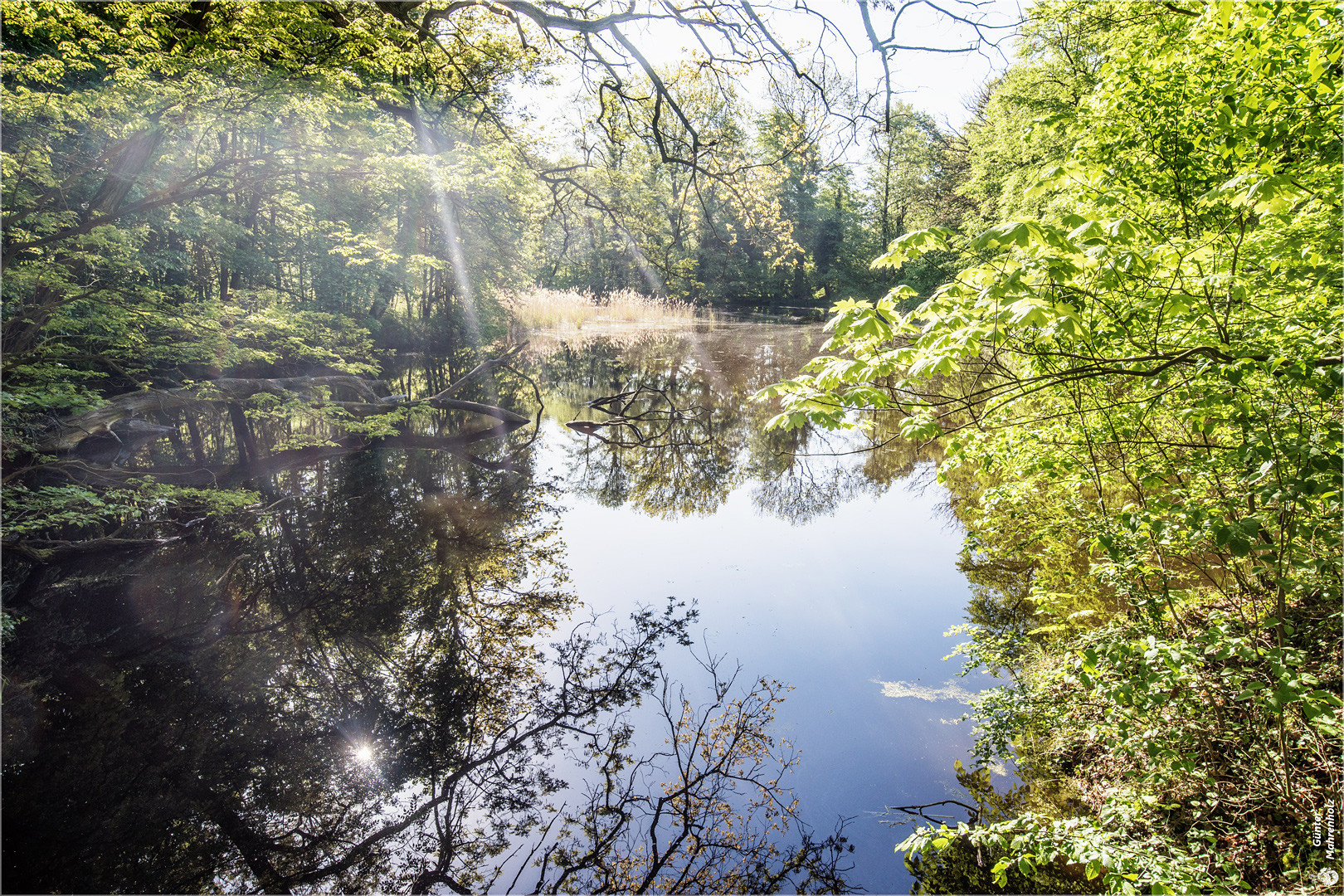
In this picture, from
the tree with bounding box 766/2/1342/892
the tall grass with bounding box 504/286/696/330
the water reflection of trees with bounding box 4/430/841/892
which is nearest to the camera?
the tree with bounding box 766/2/1342/892

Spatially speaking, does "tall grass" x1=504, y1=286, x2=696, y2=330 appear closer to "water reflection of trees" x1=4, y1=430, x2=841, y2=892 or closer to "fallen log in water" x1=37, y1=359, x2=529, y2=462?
"fallen log in water" x1=37, y1=359, x2=529, y2=462

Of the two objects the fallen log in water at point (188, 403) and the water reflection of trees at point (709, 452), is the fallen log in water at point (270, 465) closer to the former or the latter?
the fallen log in water at point (188, 403)

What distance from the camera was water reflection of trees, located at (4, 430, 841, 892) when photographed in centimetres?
284

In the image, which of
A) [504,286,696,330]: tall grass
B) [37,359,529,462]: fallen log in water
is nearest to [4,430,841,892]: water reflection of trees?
[37,359,529,462]: fallen log in water

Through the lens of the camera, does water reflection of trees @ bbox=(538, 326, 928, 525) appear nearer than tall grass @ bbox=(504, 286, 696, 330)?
Yes

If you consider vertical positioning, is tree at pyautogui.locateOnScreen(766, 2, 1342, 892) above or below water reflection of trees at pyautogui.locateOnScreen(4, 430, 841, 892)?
above

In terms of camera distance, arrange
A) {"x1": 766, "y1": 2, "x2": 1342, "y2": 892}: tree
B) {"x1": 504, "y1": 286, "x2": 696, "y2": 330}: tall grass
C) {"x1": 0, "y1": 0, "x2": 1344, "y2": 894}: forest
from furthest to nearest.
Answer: {"x1": 504, "y1": 286, "x2": 696, "y2": 330}: tall grass → {"x1": 0, "y1": 0, "x2": 1344, "y2": 894}: forest → {"x1": 766, "y1": 2, "x2": 1342, "y2": 892}: tree

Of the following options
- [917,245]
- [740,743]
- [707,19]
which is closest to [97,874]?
[740,743]

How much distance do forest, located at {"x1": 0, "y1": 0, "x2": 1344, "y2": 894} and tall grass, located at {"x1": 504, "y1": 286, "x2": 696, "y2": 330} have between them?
12434 millimetres

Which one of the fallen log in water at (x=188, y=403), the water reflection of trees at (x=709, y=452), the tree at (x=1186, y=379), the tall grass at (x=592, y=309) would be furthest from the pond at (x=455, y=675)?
the tall grass at (x=592, y=309)

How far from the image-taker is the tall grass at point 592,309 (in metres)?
21.7

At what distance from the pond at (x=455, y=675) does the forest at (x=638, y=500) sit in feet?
0.11

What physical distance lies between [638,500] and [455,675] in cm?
373

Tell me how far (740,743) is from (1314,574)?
2837mm
